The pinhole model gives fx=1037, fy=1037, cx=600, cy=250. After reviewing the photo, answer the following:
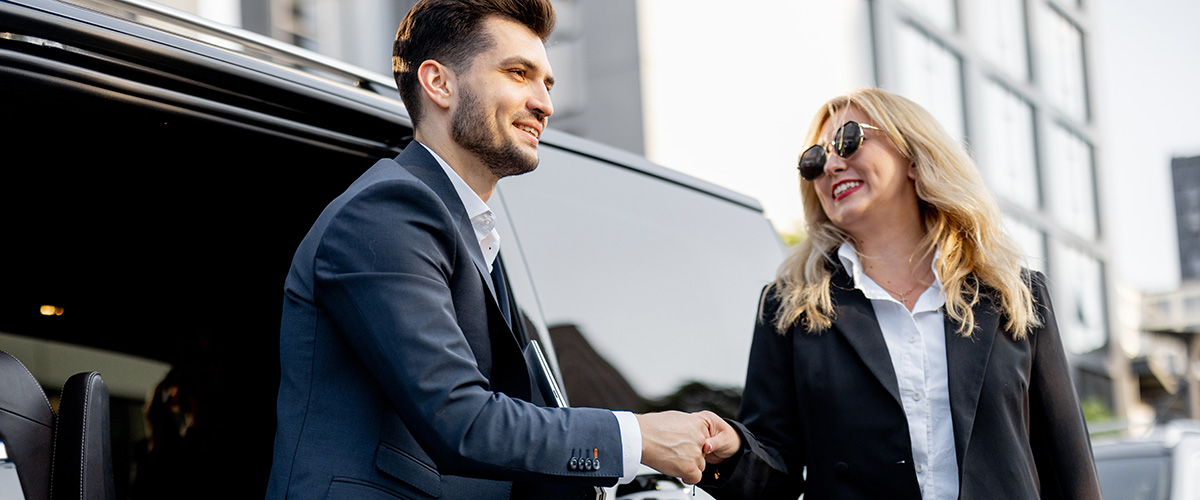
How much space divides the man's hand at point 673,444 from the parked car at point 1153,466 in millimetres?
3415

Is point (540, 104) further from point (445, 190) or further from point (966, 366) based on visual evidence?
point (966, 366)

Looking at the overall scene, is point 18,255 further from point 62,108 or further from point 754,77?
point 754,77

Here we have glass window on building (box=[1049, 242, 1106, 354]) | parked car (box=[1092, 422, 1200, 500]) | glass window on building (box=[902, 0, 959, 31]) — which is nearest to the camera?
parked car (box=[1092, 422, 1200, 500])

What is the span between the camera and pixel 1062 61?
31.7m

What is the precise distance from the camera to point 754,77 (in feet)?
57.7

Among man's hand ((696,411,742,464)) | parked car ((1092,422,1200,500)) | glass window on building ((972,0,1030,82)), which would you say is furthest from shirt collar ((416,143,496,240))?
glass window on building ((972,0,1030,82))

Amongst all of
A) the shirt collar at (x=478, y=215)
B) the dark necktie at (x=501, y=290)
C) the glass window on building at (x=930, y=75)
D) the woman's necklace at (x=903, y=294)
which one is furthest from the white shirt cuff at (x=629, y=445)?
the glass window on building at (x=930, y=75)

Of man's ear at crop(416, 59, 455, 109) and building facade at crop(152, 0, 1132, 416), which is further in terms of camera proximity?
building facade at crop(152, 0, 1132, 416)

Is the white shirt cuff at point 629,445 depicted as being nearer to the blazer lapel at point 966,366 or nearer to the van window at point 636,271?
the van window at point 636,271

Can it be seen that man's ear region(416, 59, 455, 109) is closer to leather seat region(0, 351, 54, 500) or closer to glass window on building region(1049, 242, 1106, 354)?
leather seat region(0, 351, 54, 500)

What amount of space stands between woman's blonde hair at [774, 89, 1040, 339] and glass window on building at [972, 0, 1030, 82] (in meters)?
25.5

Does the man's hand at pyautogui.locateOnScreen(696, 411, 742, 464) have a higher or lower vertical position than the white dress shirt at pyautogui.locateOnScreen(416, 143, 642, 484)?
lower

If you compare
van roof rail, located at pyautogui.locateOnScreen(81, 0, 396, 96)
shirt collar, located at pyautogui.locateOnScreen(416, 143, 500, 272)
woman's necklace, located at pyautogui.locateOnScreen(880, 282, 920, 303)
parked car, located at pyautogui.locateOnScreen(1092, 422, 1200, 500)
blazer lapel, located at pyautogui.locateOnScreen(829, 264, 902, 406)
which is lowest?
parked car, located at pyautogui.locateOnScreen(1092, 422, 1200, 500)

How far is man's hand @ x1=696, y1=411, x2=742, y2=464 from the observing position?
2277 millimetres
